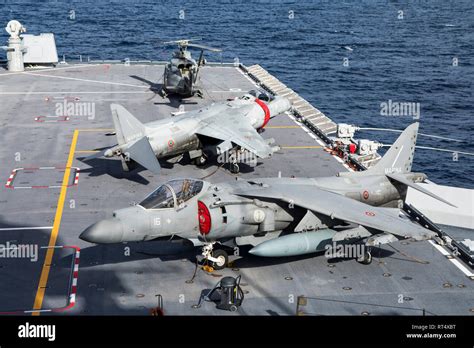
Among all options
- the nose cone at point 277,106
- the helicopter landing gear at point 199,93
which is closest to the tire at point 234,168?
the nose cone at point 277,106

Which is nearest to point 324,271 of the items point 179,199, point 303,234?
point 303,234

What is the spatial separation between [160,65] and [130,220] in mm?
49338

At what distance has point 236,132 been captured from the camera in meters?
40.9

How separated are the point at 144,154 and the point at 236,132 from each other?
23.2 feet

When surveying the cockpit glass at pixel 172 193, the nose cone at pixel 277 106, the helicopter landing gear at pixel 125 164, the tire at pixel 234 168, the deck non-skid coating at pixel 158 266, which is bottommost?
the deck non-skid coating at pixel 158 266

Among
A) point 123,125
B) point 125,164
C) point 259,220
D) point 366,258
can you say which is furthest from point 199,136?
point 366,258

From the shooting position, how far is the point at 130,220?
26359 mm

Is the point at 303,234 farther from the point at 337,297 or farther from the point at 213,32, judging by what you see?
the point at 213,32

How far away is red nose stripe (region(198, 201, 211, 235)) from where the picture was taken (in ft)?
88.9

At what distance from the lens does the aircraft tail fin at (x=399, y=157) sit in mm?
32281

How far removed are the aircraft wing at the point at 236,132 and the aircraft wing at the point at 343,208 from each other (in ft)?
32.8

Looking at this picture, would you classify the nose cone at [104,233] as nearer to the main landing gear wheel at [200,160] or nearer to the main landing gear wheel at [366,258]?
the main landing gear wheel at [366,258]

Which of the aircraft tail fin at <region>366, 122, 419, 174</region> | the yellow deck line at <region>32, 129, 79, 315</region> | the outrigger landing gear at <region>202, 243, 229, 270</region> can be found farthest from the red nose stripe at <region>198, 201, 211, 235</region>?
the aircraft tail fin at <region>366, 122, 419, 174</region>
